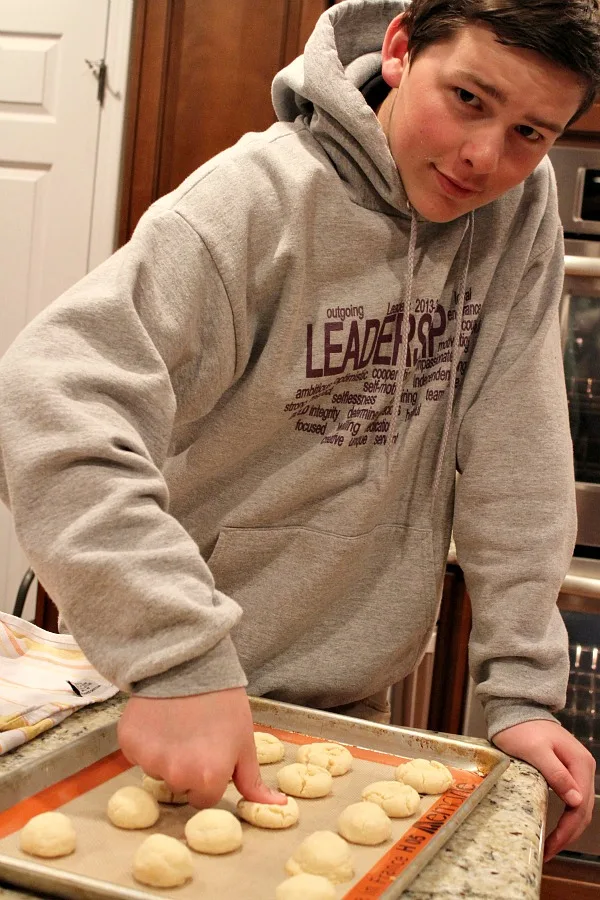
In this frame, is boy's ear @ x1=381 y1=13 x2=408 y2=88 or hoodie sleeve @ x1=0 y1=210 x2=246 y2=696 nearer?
hoodie sleeve @ x1=0 y1=210 x2=246 y2=696

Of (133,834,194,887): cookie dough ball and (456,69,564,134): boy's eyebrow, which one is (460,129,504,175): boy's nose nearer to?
(456,69,564,134): boy's eyebrow

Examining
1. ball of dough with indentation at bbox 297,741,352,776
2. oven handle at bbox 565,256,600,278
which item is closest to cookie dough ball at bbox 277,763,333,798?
ball of dough with indentation at bbox 297,741,352,776

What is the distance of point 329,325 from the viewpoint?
3.14ft

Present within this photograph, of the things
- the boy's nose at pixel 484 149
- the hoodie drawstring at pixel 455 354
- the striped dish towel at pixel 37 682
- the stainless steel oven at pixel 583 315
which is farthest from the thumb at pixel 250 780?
the stainless steel oven at pixel 583 315

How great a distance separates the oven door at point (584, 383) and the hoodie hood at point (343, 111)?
1.09 metres

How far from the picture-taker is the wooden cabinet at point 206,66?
222 cm

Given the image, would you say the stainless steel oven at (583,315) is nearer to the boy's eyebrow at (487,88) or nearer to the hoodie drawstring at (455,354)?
the hoodie drawstring at (455,354)

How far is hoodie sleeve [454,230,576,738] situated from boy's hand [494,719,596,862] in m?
0.05

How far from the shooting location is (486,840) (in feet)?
2.23

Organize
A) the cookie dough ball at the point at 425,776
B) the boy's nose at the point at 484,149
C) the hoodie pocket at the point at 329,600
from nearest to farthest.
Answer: the cookie dough ball at the point at 425,776, the boy's nose at the point at 484,149, the hoodie pocket at the point at 329,600

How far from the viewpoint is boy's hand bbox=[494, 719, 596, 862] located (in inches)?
35.1

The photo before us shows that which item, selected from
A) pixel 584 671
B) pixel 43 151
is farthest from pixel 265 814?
pixel 43 151

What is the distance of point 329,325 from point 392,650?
0.35 metres

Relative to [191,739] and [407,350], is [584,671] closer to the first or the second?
[407,350]
